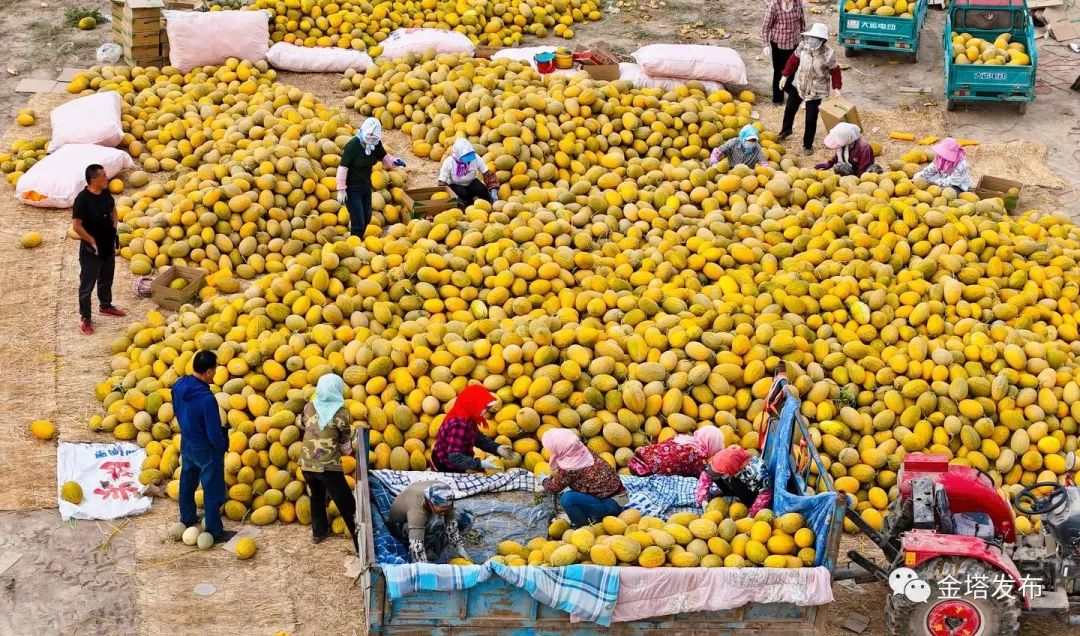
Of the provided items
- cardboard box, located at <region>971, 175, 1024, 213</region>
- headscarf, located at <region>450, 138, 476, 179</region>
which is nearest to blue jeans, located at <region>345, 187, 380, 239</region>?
headscarf, located at <region>450, 138, 476, 179</region>

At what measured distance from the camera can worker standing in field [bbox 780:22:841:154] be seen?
12.6m

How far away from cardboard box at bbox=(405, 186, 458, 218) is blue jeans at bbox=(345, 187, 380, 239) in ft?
1.37

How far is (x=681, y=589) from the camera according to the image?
659cm

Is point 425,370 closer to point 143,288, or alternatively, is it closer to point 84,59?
point 143,288

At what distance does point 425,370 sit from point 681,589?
2.92m

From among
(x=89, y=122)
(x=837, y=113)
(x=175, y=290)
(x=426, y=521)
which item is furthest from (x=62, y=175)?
(x=837, y=113)

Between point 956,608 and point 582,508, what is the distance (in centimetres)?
229

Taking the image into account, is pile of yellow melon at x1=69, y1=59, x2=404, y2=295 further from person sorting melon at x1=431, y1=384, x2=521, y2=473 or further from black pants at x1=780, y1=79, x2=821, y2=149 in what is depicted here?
black pants at x1=780, y1=79, x2=821, y2=149

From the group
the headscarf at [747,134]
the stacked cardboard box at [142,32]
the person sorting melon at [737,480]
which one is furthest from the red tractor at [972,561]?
the stacked cardboard box at [142,32]

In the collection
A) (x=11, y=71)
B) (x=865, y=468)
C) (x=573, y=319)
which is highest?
(x=11, y=71)

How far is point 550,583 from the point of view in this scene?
6508mm

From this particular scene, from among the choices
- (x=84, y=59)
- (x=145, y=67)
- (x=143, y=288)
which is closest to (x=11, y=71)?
(x=84, y=59)

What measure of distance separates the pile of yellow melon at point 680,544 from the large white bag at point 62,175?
6.83 meters

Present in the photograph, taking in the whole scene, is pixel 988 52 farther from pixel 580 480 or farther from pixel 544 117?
pixel 580 480
